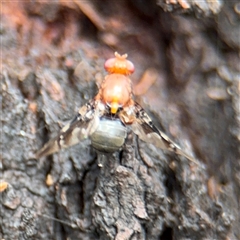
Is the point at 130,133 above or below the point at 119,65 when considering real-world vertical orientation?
below

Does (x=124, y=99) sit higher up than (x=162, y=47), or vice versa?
(x=162, y=47)

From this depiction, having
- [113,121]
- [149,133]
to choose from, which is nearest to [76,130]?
[113,121]

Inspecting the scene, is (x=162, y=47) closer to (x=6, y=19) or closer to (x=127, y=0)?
(x=127, y=0)

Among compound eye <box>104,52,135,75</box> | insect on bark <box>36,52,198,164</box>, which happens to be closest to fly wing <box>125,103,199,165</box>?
insect on bark <box>36,52,198,164</box>

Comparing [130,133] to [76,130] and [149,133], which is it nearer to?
[149,133]

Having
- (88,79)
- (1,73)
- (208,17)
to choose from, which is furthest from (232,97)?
(1,73)
